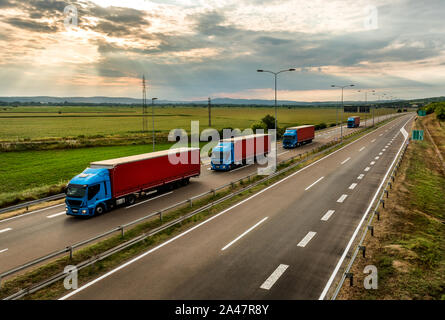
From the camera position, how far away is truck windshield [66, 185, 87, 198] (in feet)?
63.6

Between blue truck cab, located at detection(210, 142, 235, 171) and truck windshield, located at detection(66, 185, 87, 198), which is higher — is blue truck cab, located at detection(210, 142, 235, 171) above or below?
above

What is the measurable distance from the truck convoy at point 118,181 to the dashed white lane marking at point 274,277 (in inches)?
512

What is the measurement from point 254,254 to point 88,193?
11.8m

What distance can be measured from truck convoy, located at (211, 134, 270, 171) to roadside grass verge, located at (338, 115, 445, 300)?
16.4 meters

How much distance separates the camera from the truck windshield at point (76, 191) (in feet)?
63.6

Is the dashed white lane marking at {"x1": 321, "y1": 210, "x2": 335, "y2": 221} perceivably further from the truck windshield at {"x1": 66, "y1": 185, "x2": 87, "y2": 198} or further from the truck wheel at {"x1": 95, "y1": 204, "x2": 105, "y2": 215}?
the truck windshield at {"x1": 66, "y1": 185, "x2": 87, "y2": 198}

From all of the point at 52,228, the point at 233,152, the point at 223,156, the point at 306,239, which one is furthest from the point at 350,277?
the point at 233,152

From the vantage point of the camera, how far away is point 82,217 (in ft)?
65.4

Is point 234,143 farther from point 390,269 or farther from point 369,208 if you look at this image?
point 390,269

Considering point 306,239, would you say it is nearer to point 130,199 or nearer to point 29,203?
point 130,199

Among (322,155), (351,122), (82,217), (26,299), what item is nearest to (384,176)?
(322,155)

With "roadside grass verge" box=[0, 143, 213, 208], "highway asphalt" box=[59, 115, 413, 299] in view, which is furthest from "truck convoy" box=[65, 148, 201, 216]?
"roadside grass verge" box=[0, 143, 213, 208]

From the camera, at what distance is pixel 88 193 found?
63.9 feet

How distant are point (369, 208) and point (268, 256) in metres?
10.6
